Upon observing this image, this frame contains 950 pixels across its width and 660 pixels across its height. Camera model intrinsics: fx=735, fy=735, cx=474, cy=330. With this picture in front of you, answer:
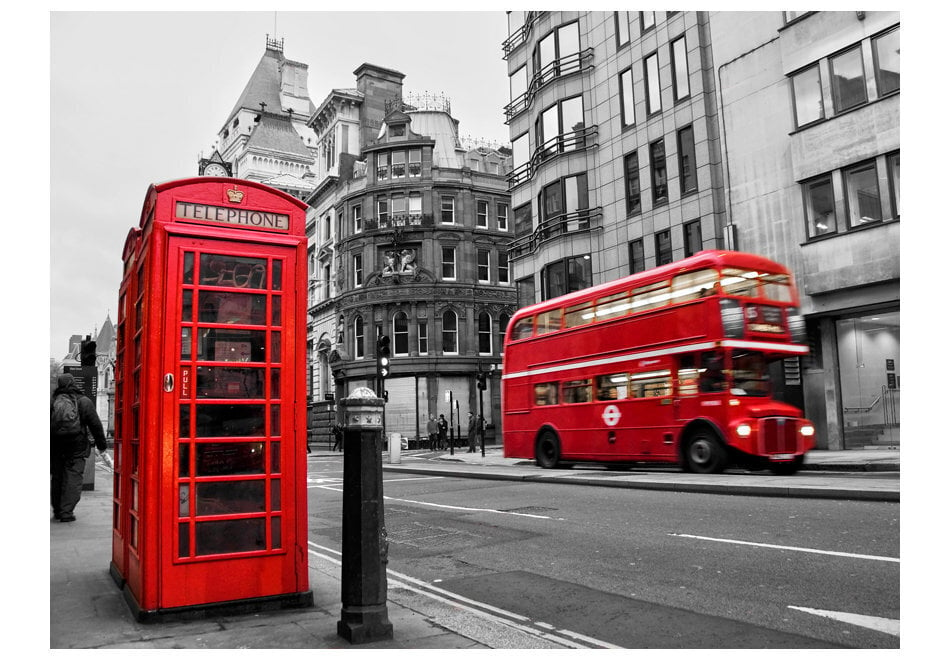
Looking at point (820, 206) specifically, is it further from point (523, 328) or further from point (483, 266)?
point (483, 266)

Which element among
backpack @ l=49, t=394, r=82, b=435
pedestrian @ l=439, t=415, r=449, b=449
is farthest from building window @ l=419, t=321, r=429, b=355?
backpack @ l=49, t=394, r=82, b=435

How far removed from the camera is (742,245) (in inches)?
789

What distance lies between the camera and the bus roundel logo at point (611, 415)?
16375mm

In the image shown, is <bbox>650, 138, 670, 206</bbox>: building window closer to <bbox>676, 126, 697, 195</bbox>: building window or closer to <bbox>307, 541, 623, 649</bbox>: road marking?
<bbox>676, 126, 697, 195</bbox>: building window

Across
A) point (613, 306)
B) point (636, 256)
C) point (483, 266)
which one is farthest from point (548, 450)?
point (483, 266)

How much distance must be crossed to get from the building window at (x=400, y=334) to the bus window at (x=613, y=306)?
26.0m

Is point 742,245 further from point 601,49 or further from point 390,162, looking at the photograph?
point 390,162

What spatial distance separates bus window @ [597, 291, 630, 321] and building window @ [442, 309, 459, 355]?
25.8m

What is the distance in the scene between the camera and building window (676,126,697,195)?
22594mm

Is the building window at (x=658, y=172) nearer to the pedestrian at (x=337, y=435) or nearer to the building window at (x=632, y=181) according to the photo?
the building window at (x=632, y=181)
